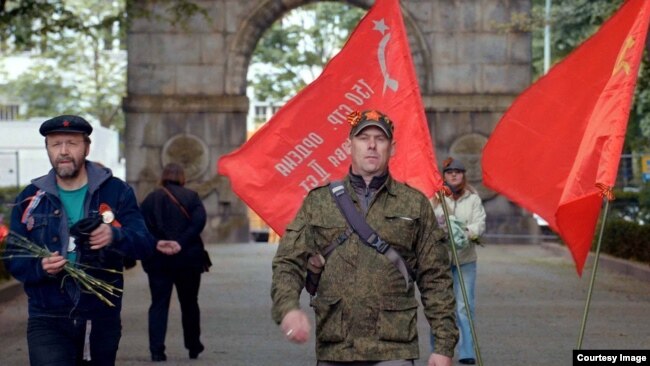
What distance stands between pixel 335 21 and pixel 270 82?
348cm

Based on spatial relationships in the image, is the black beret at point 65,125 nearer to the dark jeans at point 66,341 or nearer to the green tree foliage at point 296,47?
the dark jeans at point 66,341

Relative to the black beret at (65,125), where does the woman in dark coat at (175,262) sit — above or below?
below

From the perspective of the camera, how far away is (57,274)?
25.5 feet

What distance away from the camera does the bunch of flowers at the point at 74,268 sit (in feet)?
25.2

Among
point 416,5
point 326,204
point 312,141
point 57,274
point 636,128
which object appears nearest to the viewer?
point 326,204

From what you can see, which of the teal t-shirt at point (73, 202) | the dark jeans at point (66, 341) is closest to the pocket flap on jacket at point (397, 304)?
the dark jeans at point (66, 341)

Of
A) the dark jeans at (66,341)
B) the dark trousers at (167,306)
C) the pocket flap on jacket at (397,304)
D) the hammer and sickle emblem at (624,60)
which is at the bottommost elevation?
the dark trousers at (167,306)

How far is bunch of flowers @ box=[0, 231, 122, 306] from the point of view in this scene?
25.2ft

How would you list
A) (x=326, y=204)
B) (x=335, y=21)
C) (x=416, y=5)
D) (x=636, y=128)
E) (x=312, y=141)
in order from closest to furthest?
(x=326, y=204) → (x=312, y=141) → (x=416, y=5) → (x=636, y=128) → (x=335, y=21)

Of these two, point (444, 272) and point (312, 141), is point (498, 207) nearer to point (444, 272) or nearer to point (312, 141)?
point (312, 141)

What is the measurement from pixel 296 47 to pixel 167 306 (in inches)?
1973

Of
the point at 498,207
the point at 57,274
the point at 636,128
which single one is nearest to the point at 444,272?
the point at 57,274

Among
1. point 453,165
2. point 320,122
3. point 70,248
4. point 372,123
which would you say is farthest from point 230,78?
point 372,123

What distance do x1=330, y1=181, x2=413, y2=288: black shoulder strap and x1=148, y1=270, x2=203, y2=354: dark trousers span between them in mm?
7195
